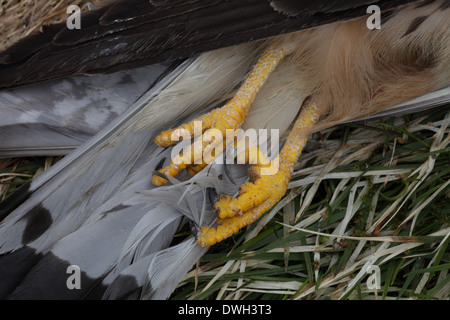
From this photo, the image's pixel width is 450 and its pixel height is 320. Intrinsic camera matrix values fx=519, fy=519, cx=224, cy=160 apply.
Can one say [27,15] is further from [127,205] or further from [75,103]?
[127,205]

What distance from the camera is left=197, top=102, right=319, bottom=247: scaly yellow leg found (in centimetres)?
174

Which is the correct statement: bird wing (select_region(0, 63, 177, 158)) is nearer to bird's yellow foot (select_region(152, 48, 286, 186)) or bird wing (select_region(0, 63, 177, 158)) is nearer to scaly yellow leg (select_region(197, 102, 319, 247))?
bird's yellow foot (select_region(152, 48, 286, 186))

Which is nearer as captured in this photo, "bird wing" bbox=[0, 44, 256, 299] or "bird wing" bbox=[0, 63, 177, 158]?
"bird wing" bbox=[0, 44, 256, 299]

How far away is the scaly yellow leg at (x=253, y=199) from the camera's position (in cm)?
174

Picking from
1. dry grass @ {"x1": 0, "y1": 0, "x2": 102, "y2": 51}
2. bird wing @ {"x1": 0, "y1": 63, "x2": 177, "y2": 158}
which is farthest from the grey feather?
dry grass @ {"x1": 0, "y1": 0, "x2": 102, "y2": 51}

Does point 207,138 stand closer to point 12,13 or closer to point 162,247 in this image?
point 162,247

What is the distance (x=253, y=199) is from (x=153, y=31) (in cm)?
65

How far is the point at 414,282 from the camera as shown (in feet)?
5.77

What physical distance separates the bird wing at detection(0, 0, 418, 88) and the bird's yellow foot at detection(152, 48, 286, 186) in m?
0.21

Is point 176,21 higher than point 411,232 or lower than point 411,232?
higher

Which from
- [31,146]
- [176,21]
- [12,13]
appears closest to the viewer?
[176,21]

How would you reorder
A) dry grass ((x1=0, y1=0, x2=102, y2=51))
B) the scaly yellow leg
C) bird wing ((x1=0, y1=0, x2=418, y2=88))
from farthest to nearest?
dry grass ((x1=0, y1=0, x2=102, y2=51))
the scaly yellow leg
bird wing ((x1=0, y1=0, x2=418, y2=88))

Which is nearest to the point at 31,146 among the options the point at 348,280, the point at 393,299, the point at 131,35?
the point at 131,35

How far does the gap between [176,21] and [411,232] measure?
1.08 meters
